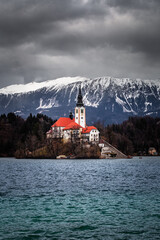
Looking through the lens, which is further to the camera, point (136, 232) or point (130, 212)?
point (130, 212)

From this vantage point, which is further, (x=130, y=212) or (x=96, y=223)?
(x=130, y=212)

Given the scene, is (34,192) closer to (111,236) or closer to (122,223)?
(122,223)

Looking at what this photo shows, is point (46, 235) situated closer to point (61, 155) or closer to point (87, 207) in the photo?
point (87, 207)

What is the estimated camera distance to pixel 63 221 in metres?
29.9

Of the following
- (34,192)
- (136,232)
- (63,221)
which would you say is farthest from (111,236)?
(34,192)

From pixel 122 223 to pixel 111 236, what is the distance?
4.37m

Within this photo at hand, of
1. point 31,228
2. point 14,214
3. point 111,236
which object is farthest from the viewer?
point 14,214

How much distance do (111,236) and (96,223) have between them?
4.27 meters

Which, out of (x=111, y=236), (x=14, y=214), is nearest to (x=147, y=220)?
(x=111, y=236)

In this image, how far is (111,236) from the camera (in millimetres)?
24922

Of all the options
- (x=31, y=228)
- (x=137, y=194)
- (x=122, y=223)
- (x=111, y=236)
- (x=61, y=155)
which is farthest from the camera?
(x=61, y=155)

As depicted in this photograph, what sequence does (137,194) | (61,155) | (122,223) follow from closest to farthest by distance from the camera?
(122,223), (137,194), (61,155)

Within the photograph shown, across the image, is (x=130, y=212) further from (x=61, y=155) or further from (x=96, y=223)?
(x=61, y=155)

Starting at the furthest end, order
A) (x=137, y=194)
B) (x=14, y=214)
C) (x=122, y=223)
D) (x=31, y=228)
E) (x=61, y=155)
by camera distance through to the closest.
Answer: (x=61, y=155) < (x=137, y=194) < (x=14, y=214) < (x=122, y=223) < (x=31, y=228)
